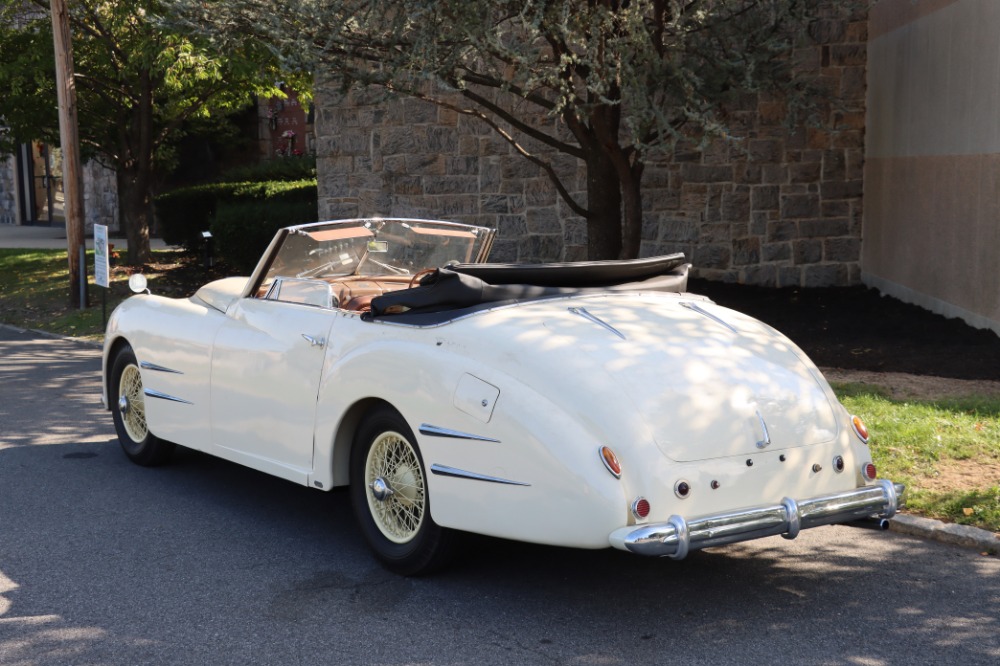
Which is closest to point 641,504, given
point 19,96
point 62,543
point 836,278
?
point 62,543

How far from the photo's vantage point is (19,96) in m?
17.3

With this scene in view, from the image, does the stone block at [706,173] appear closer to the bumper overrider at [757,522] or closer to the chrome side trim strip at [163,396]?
the chrome side trim strip at [163,396]

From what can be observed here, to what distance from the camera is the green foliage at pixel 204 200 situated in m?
19.5

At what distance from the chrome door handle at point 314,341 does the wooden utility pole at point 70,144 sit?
36.0 feet

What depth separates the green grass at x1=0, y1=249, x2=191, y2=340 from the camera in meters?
15.1

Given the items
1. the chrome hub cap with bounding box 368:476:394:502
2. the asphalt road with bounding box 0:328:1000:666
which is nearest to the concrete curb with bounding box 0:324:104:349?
the asphalt road with bounding box 0:328:1000:666

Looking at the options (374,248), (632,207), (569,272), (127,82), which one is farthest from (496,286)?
(127,82)

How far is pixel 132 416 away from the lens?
7.41 metres

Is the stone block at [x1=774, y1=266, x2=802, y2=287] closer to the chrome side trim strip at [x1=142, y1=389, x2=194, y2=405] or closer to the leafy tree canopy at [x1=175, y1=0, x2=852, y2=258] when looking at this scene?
the leafy tree canopy at [x1=175, y1=0, x2=852, y2=258]

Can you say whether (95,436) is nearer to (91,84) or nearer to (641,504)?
(641,504)

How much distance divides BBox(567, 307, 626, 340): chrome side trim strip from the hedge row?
12384 mm

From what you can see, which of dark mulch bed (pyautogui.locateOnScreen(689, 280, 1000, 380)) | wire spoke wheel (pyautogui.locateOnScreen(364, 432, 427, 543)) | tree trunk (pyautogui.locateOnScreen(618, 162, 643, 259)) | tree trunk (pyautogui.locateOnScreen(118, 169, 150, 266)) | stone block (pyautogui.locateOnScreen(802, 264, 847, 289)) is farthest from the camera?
tree trunk (pyautogui.locateOnScreen(118, 169, 150, 266))

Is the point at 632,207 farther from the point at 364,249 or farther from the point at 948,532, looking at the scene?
the point at 948,532

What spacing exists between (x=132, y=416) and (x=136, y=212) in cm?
1282
